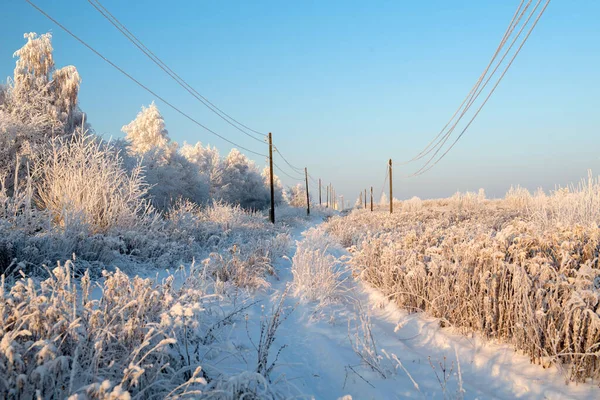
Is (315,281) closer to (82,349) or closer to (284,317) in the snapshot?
(284,317)

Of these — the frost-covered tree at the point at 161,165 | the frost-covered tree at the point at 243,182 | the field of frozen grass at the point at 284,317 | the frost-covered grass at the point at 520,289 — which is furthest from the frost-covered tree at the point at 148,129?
the frost-covered grass at the point at 520,289

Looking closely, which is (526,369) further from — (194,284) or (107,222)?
(107,222)

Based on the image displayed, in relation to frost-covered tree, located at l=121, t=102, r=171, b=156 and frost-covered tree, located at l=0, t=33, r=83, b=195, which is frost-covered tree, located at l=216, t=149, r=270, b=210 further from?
frost-covered tree, located at l=0, t=33, r=83, b=195

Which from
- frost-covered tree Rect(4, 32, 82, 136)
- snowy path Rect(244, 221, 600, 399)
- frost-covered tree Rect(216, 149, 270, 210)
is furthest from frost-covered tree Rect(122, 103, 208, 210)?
snowy path Rect(244, 221, 600, 399)

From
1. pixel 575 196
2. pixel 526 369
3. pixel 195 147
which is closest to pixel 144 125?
pixel 195 147

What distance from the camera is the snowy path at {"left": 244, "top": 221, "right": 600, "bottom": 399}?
2.67 m

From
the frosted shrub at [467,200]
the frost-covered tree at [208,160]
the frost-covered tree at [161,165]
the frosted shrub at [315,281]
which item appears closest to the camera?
the frosted shrub at [315,281]

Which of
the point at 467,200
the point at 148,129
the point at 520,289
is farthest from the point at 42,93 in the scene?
the point at 467,200

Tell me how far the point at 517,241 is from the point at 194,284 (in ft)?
12.0

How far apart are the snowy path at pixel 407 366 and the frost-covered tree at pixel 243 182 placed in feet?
114

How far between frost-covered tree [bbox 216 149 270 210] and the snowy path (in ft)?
114

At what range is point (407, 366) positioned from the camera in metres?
3.15

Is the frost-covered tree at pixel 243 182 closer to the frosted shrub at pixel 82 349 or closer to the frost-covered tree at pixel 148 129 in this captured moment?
the frost-covered tree at pixel 148 129

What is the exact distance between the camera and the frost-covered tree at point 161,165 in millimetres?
20953
